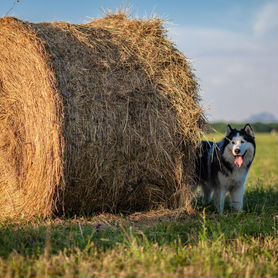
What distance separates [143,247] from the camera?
5.30 metres

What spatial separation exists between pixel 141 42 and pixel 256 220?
3010 mm

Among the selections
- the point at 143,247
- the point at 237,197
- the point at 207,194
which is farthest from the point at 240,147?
the point at 143,247

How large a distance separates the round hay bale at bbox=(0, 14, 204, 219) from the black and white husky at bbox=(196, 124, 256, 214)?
711 mm

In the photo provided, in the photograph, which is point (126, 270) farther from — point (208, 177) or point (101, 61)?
point (208, 177)

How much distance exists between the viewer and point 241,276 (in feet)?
15.7

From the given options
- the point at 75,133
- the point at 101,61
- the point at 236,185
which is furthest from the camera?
the point at 236,185

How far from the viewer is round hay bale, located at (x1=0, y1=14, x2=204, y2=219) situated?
7.21m

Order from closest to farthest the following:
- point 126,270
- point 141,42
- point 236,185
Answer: point 126,270, point 141,42, point 236,185

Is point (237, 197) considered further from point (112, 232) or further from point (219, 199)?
point (112, 232)

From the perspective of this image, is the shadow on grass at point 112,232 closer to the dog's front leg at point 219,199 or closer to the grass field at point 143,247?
the grass field at point 143,247

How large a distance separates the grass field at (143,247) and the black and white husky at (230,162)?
910 mm

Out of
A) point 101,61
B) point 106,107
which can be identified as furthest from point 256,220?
point 101,61

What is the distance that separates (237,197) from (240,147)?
832mm

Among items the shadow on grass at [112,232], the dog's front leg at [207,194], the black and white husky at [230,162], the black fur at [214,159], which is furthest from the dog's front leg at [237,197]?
the shadow on grass at [112,232]
